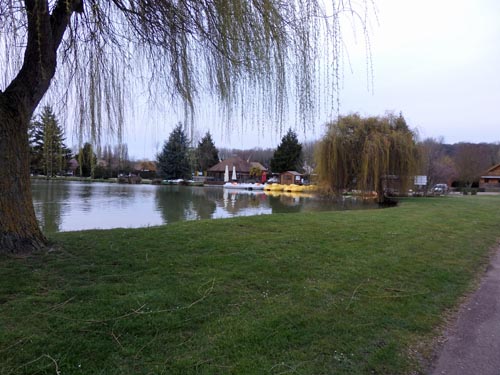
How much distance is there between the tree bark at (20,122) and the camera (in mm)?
4176

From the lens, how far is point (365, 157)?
952 inches

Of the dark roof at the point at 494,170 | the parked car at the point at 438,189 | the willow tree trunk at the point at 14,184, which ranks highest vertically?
the dark roof at the point at 494,170

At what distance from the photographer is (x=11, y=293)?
346 centimetres

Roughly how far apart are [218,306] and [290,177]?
56.5 metres

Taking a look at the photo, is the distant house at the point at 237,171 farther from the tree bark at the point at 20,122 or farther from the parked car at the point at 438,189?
the tree bark at the point at 20,122

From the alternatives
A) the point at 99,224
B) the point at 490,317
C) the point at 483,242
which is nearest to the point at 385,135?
the point at 483,242

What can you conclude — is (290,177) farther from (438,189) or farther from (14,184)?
(14,184)

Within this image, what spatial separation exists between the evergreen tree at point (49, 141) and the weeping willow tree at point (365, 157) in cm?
2094

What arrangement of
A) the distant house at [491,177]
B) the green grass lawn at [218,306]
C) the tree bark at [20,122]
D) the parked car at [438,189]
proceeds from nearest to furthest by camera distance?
the green grass lawn at [218,306] → the tree bark at [20,122] → the parked car at [438,189] → the distant house at [491,177]

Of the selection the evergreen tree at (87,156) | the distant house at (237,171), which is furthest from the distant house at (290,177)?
the evergreen tree at (87,156)

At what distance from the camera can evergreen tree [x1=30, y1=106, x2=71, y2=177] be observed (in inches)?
187

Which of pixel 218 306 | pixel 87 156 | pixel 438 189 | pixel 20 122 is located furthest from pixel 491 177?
pixel 20 122

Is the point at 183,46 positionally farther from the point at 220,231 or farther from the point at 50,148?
the point at 220,231

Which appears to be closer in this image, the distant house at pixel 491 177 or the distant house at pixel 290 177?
the distant house at pixel 290 177
